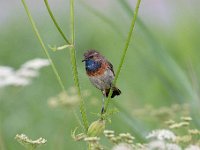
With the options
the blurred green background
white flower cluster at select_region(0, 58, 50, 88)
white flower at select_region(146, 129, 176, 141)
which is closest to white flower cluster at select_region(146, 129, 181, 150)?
white flower at select_region(146, 129, 176, 141)

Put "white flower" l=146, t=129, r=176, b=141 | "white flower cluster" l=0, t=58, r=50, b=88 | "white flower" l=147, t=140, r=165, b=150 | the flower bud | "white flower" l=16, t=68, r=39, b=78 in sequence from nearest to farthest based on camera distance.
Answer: "white flower" l=147, t=140, r=165, b=150 → "white flower" l=146, t=129, r=176, b=141 → the flower bud → "white flower cluster" l=0, t=58, r=50, b=88 → "white flower" l=16, t=68, r=39, b=78

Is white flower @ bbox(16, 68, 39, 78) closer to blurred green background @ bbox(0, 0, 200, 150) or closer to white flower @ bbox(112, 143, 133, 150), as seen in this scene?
blurred green background @ bbox(0, 0, 200, 150)

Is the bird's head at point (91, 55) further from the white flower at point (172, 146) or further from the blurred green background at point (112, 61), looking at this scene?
the white flower at point (172, 146)

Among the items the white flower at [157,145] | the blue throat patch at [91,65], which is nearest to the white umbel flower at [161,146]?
the white flower at [157,145]

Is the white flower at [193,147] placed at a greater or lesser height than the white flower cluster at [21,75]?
lesser

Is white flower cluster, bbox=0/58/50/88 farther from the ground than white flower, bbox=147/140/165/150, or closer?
farther from the ground

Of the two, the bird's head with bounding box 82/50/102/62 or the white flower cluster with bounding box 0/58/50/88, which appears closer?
the bird's head with bounding box 82/50/102/62

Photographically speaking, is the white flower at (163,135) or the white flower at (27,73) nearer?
the white flower at (163,135)
